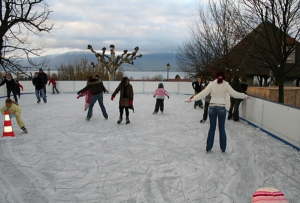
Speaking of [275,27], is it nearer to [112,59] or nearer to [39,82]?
[39,82]

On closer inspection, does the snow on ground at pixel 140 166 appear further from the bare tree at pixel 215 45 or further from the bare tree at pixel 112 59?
the bare tree at pixel 112 59

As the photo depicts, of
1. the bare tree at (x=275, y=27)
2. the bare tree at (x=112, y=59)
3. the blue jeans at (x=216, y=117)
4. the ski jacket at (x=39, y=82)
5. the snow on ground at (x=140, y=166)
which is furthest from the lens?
the bare tree at (x=112, y=59)

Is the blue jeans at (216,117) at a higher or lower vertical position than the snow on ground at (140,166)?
higher

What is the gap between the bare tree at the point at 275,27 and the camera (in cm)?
930

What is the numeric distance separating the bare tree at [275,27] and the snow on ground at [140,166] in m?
3.55

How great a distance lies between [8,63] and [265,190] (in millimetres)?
11279

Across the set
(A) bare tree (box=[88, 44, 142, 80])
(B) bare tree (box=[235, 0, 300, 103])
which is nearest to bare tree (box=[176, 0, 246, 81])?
(B) bare tree (box=[235, 0, 300, 103])

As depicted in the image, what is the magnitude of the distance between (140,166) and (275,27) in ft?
26.0

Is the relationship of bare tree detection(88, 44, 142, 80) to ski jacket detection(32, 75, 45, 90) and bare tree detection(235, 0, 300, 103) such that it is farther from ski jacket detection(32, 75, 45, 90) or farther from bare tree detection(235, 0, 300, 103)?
bare tree detection(235, 0, 300, 103)

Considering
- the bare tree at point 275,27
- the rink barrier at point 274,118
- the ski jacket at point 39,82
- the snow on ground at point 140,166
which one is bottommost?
the snow on ground at point 140,166

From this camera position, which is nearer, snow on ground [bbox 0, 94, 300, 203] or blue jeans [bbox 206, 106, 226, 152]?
snow on ground [bbox 0, 94, 300, 203]

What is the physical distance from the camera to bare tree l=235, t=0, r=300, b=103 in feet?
30.5

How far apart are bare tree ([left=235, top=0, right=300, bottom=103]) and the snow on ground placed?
11.7ft

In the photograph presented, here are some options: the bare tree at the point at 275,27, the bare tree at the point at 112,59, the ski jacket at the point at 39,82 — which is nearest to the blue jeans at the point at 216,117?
the bare tree at the point at 275,27
